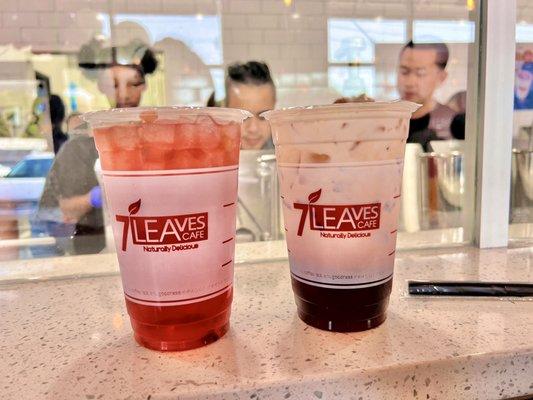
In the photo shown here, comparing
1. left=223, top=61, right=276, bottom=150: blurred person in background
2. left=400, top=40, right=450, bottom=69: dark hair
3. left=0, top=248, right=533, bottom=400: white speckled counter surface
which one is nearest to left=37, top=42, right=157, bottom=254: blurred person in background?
left=223, top=61, right=276, bottom=150: blurred person in background

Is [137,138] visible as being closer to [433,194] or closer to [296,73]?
[433,194]

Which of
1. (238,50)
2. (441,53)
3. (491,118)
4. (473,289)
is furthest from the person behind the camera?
(238,50)

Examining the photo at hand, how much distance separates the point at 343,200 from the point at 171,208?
156 mm

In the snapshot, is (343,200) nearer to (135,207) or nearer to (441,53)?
(135,207)

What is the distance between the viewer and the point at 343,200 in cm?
42

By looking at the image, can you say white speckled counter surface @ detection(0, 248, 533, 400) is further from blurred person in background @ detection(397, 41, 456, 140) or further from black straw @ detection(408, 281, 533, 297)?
blurred person in background @ detection(397, 41, 456, 140)

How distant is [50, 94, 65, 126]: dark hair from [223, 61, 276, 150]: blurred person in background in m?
0.64

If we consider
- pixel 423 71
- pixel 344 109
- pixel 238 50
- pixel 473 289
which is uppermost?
pixel 238 50

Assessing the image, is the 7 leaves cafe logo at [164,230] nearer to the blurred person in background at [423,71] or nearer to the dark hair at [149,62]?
the blurred person in background at [423,71]

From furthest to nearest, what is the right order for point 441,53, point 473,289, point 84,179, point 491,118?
point 441,53, point 84,179, point 491,118, point 473,289

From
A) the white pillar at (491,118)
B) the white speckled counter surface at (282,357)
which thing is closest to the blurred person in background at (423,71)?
the white pillar at (491,118)

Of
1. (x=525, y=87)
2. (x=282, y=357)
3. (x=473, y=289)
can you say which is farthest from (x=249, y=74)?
(x=282, y=357)

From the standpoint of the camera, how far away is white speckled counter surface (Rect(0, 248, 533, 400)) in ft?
1.25

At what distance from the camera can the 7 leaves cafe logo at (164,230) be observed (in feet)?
1.28
